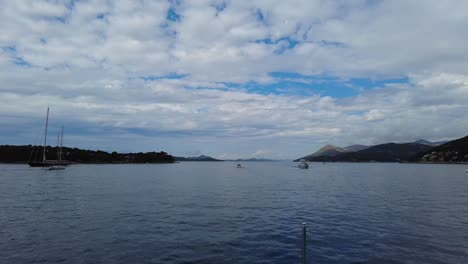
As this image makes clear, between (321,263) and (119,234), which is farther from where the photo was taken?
(119,234)

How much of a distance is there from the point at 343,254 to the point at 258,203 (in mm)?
27915

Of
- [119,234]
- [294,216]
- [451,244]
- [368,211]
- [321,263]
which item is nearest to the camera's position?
[321,263]

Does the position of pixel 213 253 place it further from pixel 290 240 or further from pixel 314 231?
pixel 314 231

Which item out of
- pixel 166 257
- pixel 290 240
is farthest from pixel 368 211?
pixel 166 257

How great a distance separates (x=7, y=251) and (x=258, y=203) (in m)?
35.2

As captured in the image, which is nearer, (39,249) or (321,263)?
(321,263)

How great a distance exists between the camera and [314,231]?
32375 millimetres

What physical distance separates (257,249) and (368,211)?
2549cm

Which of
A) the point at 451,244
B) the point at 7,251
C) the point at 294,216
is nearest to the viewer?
the point at 7,251

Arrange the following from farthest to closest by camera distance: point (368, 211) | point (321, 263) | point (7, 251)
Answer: point (368, 211) < point (7, 251) < point (321, 263)

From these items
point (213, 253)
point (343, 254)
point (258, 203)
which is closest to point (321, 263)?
point (343, 254)

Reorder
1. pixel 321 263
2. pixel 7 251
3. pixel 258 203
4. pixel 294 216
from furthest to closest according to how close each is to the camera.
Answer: pixel 258 203
pixel 294 216
pixel 7 251
pixel 321 263

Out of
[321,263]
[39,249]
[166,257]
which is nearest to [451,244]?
[321,263]

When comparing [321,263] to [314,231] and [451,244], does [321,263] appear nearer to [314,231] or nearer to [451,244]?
[314,231]
